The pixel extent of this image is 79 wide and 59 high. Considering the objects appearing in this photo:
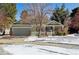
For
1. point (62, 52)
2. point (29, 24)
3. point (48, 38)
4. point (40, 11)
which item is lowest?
point (62, 52)

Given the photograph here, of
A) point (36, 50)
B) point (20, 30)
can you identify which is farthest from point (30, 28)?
point (36, 50)

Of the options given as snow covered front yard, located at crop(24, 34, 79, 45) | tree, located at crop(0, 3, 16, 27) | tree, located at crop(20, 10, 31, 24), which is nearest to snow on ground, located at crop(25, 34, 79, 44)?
snow covered front yard, located at crop(24, 34, 79, 45)

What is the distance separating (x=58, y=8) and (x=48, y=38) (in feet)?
1.23

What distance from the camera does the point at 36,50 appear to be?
8.15 ft

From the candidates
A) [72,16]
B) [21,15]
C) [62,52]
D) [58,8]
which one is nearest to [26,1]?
[21,15]

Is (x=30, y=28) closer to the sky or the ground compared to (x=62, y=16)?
closer to the ground

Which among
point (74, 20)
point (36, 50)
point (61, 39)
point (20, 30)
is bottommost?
point (36, 50)

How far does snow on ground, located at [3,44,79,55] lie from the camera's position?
246 centimetres

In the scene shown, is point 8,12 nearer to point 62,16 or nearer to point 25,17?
point 25,17

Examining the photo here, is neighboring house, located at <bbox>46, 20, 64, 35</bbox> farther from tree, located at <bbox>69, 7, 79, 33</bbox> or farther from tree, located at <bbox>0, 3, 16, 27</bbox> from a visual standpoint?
tree, located at <bbox>0, 3, 16, 27</bbox>

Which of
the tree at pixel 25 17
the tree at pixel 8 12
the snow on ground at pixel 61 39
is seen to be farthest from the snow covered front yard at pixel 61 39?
the tree at pixel 8 12

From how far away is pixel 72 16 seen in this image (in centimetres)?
254

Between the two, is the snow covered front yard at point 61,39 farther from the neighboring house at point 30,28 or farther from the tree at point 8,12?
the tree at point 8,12

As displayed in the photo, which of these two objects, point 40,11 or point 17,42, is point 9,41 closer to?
point 17,42
